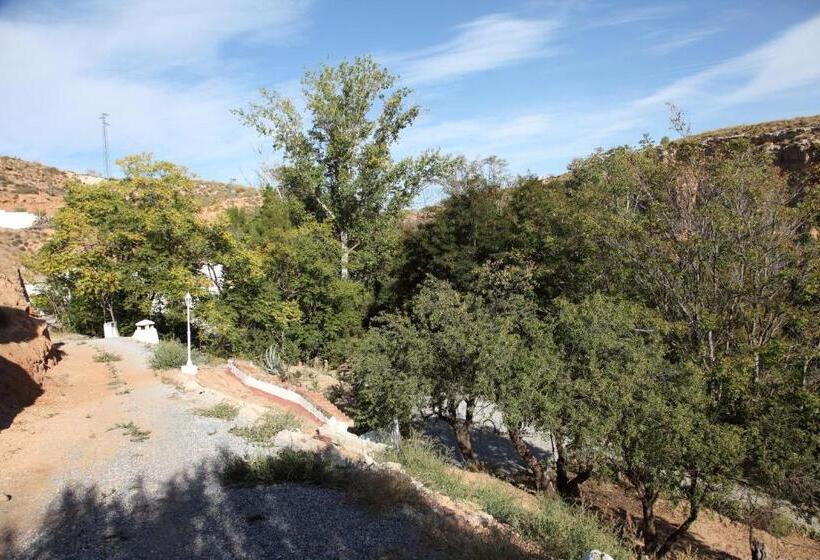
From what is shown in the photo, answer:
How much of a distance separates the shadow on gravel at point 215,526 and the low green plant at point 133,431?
229cm

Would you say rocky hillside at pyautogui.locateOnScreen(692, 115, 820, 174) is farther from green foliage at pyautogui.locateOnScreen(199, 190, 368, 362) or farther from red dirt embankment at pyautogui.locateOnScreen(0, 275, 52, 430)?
red dirt embankment at pyautogui.locateOnScreen(0, 275, 52, 430)

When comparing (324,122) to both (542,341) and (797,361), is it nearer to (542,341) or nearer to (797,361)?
(542,341)

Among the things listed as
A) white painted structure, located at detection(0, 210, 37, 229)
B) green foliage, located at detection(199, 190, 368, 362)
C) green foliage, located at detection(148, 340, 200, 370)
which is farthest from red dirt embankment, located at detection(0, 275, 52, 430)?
white painted structure, located at detection(0, 210, 37, 229)

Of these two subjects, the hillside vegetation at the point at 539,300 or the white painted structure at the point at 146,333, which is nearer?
the hillside vegetation at the point at 539,300

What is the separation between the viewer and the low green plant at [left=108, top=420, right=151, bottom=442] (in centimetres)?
1053

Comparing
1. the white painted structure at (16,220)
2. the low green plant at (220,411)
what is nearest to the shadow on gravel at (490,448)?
the low green plant at (220,411)

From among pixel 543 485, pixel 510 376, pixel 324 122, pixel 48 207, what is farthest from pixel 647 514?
pixel 48 207

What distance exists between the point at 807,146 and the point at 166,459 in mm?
44616

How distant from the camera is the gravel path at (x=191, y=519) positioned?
655 centimetres

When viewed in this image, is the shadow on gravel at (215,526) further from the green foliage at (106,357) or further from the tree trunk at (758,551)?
the green foliage at (106,357)

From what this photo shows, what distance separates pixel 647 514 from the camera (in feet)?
40.0

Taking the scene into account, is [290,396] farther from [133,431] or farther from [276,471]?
[276,471]

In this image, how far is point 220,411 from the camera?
12.2 meters

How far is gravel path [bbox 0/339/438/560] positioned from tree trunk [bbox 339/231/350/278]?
1892 centimetres
